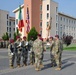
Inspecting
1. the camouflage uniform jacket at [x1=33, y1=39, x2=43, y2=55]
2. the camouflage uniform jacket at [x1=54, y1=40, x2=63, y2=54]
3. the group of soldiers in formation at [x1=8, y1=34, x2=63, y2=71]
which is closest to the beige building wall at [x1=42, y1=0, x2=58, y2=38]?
the group of soldiers in formation at [x1=8, y1=34, x2=63, y2=71]

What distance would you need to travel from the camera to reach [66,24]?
94.9 metres

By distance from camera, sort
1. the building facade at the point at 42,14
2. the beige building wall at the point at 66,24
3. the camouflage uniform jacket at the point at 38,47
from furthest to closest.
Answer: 1. the beige building wall at the point at 66,24
2. the building facade at the point at 42,14
3. the camouflage uniform jacket at the point at 38,47

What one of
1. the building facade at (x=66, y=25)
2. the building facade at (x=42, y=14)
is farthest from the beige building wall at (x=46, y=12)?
the building facade at (x=66, y=25)

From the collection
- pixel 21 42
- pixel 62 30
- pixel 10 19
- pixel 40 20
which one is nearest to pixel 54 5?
pixel 40 20

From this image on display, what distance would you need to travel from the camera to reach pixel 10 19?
4166 inches

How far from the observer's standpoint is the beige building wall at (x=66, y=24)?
3516 inches

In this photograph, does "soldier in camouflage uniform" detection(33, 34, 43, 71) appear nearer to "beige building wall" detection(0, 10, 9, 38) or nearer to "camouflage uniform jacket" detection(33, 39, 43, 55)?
"camouflage uniform jacket" detection(33, 39, 43, 55)

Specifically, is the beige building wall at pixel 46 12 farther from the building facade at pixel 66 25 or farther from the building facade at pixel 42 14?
the building facade at pixel 66 25

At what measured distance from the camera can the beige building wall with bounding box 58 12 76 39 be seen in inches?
3516

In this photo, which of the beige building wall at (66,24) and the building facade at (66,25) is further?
the beige building wall at (66,24)

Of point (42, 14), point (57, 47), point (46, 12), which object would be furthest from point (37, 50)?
point (42, 14)

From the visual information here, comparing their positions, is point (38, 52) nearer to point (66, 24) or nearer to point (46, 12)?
point (46, 12)

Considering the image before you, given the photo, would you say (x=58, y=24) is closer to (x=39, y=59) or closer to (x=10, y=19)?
(x=10, y=19)

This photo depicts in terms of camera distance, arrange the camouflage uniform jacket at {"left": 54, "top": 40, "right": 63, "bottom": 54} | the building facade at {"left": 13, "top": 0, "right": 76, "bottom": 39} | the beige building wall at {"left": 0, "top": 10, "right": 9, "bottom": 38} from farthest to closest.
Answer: the beige building wall at {"left": 0, "top": 10, "right": 9, "bottom": 38} → the building facade at {"left": 13, "top": 0, "right": 76, "bottom": 39} → the camouflage uniform jacket at {"left": 54, "top": 40, "right": 63, "bottom": 54}
